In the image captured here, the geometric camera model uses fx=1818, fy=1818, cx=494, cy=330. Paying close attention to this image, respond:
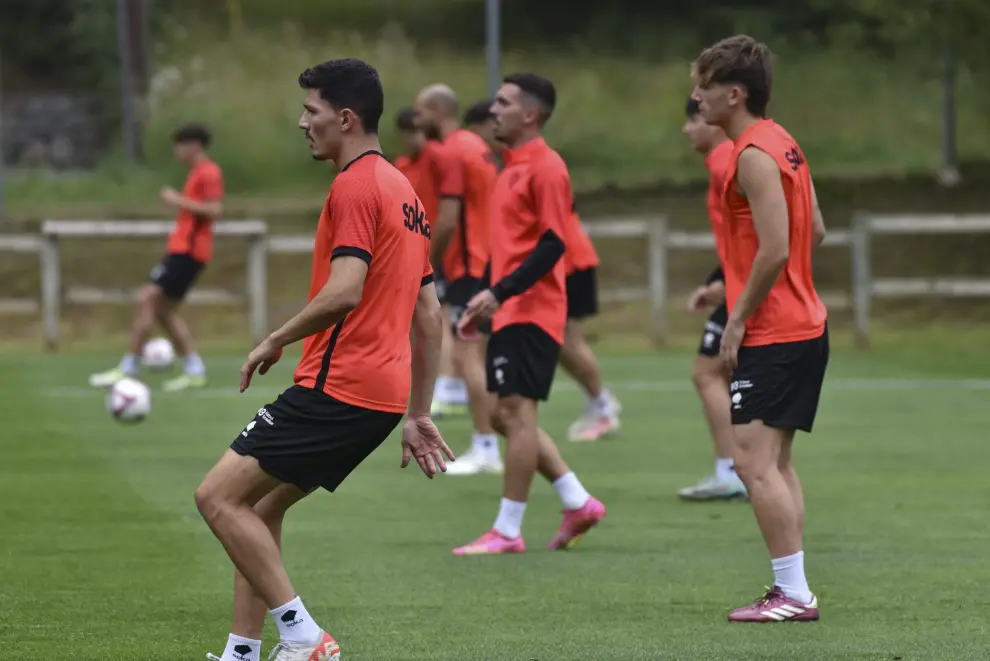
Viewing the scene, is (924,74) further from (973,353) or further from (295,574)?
(295,574)

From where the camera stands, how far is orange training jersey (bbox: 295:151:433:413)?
5.77m

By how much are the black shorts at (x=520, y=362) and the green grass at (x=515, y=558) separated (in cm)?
81

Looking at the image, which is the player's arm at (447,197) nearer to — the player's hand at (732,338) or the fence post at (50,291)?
the player's hand at (732,338)

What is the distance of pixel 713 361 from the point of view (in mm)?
10609

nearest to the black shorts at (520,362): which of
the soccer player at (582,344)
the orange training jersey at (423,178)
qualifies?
the soccer player at (582,344)

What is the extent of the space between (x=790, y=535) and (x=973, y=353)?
46.5 ft

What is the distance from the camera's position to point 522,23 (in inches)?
1220

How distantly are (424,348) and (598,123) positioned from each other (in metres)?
25.4

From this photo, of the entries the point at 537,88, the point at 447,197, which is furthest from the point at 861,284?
the point at 537,88

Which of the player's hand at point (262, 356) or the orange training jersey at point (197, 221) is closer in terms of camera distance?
the player's hand at point (262, 356)

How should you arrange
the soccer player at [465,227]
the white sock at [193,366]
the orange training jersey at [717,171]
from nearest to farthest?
the orange training jersey at [717,171] → the soccer player at [465,227] → the white sock at [193,366]

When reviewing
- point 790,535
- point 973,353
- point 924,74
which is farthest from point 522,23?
point 790,535

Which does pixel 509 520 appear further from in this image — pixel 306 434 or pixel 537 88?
pixel 306 434

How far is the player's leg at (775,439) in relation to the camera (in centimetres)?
707
